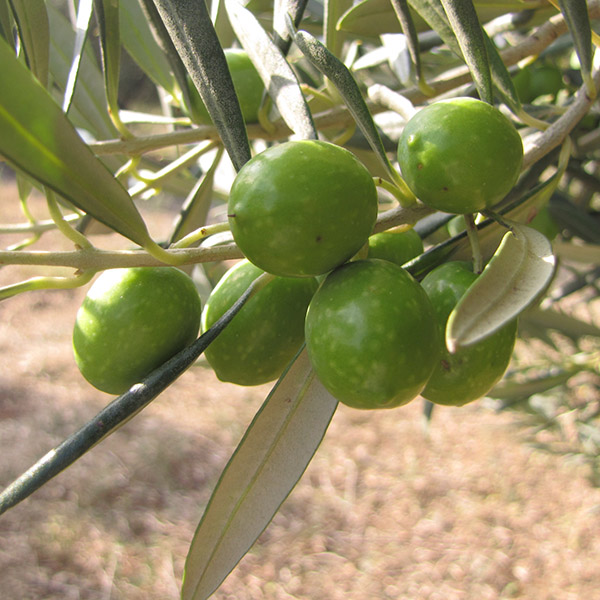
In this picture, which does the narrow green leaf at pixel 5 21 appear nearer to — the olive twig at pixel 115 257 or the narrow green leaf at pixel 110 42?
the narrow green leaf at pixel 110 42

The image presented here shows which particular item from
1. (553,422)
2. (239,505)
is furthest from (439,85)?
(553,422)

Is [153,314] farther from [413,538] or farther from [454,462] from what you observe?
[454,462]

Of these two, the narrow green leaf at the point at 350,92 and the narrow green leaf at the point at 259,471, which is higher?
the narrow green leaf at the point at 350,92

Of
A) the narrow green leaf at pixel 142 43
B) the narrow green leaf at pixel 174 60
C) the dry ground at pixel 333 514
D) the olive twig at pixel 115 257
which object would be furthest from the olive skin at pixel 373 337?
the dry ground at pixel 333 514

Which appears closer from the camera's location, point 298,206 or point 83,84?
point 298,206

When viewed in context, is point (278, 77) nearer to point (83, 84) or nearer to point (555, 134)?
point (555, 134)

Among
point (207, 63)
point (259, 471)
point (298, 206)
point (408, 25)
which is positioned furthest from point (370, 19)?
point (259, 471)

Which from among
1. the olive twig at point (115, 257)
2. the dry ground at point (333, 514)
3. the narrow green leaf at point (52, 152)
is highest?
the narrow green leaf at point (52, 152)
